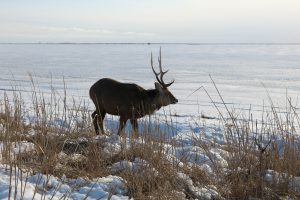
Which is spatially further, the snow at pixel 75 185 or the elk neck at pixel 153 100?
the elk neck at pixel 153 100

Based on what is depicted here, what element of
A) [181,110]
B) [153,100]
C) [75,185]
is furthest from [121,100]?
[181,110]

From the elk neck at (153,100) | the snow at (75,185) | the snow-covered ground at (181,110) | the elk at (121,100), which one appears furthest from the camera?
the elk neck at (153,100)

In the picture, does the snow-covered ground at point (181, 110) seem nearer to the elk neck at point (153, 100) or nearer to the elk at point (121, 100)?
the elk neck at point (153, 100)

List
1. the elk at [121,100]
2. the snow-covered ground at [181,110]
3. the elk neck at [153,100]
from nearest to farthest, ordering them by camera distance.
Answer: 1. the snow-covered ground at [181,110]
2. the elk at [121,100]
3. the elk neck at [153,100]

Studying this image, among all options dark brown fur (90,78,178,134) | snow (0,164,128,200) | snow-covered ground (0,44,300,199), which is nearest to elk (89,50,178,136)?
dark brown fur (90,78,178,134)

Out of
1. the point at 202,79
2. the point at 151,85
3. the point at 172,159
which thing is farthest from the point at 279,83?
the point at 172,159

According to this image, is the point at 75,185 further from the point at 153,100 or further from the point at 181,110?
the point at 181,110

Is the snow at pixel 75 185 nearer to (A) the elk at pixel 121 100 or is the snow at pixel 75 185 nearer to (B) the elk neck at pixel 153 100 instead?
(A) the elk at pixel 121 100

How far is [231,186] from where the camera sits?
4379mm

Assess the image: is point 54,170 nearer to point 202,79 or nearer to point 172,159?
point 172,159

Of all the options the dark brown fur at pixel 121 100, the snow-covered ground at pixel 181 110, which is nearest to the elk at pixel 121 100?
the dark brown fur at pixel 121 100

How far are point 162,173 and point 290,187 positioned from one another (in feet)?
4.26

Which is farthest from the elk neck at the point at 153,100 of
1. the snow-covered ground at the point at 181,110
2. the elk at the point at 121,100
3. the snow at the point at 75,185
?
the snow at the point at 75,185

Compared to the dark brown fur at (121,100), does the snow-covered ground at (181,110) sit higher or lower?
lower
